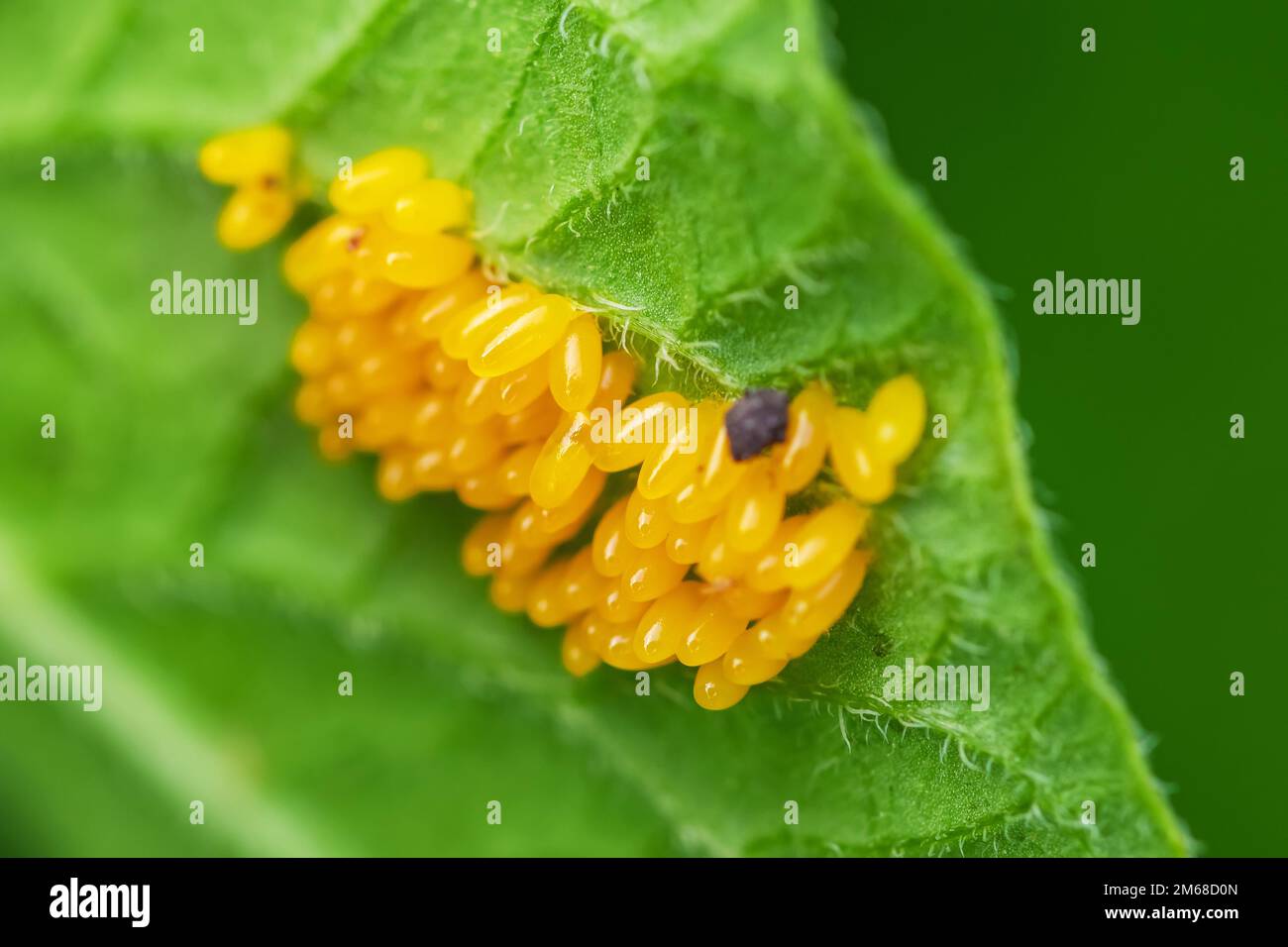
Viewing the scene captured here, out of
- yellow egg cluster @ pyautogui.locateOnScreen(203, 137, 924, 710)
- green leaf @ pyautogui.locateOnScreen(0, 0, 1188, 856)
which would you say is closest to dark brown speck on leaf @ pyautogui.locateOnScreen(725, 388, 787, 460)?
yellow egg cluster @ pyautogui.locateOnScreen(203, 137, 924, 710)

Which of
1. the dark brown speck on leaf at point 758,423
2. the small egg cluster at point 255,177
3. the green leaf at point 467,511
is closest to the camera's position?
the green leaf at point 467,511

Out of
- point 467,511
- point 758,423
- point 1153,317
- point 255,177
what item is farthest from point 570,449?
point 1153,317

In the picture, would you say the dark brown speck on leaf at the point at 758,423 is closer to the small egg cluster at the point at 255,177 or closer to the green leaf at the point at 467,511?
the green leaf at the point at 467,511

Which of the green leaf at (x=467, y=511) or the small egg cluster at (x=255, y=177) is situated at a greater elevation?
the small egg cluster at (x=255, y=177)

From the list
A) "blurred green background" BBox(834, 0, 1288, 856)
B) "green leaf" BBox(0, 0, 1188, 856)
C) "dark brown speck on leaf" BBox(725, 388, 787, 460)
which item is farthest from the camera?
"blurred green background" BBox(834, 0, 1288, 856)

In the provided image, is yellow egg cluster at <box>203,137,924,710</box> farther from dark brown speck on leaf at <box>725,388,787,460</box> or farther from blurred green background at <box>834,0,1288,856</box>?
blurred green background at <box>834,0,1288,856</box>

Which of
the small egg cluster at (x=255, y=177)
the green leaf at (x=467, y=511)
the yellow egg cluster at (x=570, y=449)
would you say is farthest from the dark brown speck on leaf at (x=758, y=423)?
the small egg cluster at (x=255, y=177)
